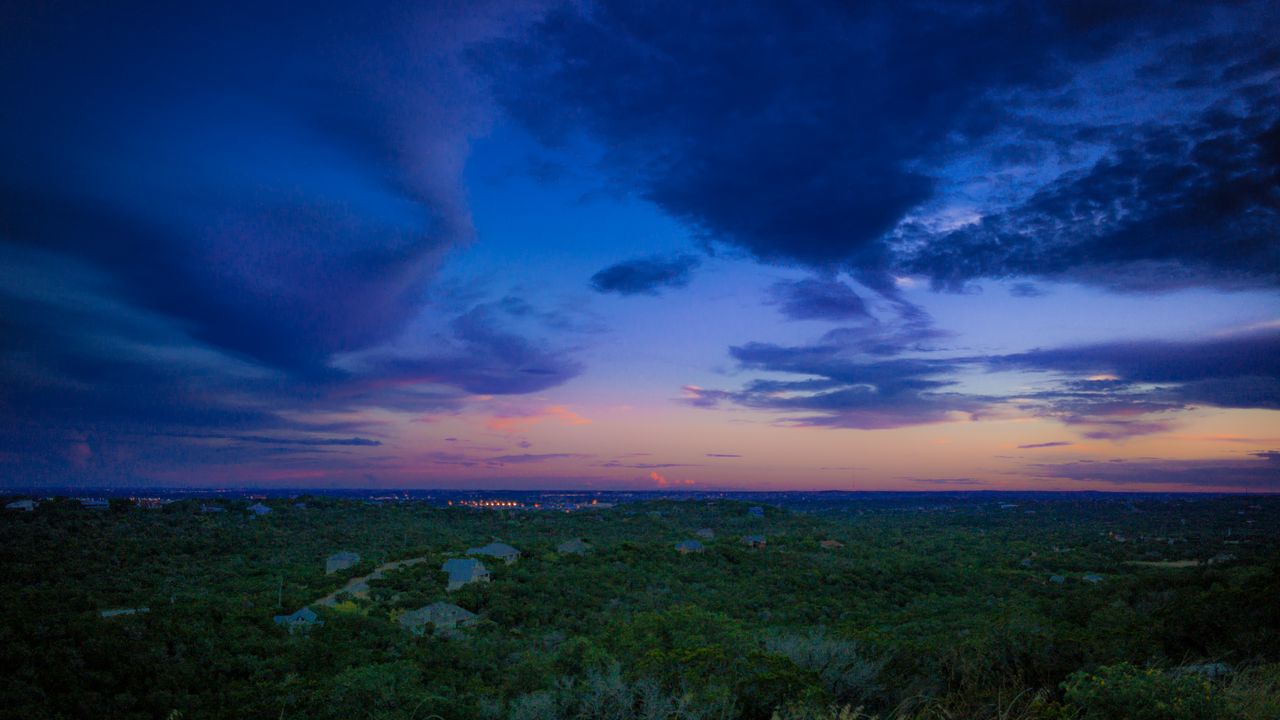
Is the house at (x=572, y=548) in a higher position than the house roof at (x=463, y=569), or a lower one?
lower

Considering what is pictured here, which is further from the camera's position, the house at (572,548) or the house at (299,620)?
the house at (572,548)

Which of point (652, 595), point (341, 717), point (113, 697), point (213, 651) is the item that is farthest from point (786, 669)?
point (652, 595)

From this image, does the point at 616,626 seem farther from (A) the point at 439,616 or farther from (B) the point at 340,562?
(B) the point at 340,562

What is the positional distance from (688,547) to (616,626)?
1147 inches

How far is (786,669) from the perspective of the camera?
6977 millimetres

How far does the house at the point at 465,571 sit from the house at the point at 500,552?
4.17 meters

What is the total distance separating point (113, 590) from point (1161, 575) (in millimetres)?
51415

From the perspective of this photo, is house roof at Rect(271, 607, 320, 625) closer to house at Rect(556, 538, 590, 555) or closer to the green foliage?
the green foliage

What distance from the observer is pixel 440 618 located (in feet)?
78.9

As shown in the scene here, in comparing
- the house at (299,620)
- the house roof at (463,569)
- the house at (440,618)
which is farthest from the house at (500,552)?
the house at (299,620)

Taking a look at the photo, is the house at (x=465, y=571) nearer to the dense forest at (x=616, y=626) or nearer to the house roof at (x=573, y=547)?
the dense forest at (x=616, y=626)

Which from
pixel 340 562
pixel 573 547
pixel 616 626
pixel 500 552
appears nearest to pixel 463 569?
pixel 500 552

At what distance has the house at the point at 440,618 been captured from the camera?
2275 centimetres

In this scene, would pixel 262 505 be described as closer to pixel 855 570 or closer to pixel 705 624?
pixel 855 570
